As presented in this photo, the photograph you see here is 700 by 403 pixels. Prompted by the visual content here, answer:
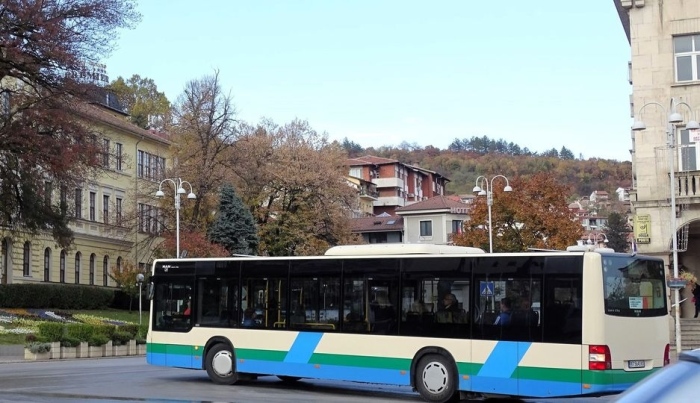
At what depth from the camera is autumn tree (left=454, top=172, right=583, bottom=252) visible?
64375mm

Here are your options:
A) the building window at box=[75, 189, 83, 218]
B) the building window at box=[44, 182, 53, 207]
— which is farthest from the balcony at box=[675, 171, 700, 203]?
the building window at box=[75, 189, 83, 218]

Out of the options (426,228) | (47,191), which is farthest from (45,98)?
(426,228)

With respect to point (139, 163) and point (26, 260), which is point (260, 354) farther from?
point (139, 163)

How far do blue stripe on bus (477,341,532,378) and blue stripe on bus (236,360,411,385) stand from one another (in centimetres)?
163

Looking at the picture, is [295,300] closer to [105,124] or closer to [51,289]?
[51,289]

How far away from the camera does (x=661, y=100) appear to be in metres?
36.7

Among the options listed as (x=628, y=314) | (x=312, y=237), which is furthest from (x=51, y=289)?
(x=628, y=314)

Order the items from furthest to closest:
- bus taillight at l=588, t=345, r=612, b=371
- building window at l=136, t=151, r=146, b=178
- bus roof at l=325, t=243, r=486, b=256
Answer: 1. building window at l=136, t=151, r=146, b=178
2. bus roof at l=325, t=243, r=486, b=256
3. bus taillight at l=588, t=345, r=612, b=371

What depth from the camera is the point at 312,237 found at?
6944cm

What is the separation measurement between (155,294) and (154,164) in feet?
196

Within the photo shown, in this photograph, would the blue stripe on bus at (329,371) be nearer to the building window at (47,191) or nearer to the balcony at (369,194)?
the building window at (47,191)

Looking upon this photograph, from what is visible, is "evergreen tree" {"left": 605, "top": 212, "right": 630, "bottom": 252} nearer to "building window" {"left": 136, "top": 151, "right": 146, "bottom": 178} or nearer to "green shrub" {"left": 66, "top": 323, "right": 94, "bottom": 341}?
"building window" {"left": 136, "top": 151, "right": 146, "bottom": 178}

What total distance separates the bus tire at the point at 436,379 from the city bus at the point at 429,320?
0.02m

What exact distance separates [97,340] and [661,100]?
2318 centimetres
